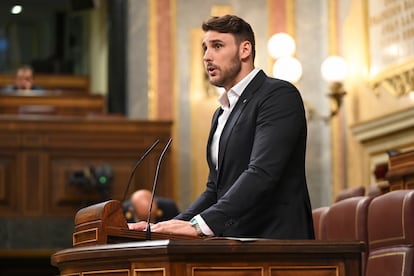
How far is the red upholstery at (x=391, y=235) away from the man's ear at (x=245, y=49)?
0.95 m

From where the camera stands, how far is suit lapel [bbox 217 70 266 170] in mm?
3791

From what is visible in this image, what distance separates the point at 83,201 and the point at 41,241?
1.79ft

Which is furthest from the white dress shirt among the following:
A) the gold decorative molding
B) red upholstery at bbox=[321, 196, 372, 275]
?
the gold decorative molding

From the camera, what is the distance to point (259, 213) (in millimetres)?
3621

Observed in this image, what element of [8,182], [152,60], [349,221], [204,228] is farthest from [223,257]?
[152,60]

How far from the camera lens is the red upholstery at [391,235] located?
13.8 ft

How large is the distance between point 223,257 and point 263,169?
48 centimetres

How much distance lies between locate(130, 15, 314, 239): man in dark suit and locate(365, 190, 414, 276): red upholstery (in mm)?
655

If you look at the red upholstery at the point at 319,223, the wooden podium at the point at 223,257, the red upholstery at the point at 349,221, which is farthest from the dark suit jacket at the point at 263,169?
the red upholstery at the point at 319,223

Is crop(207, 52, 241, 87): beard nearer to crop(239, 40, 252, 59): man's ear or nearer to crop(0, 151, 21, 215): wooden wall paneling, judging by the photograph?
crop(239, 40, 252, 59): man's ear

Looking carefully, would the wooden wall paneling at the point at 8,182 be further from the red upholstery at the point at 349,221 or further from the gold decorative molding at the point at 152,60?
the red upholstery at the point at 349,221

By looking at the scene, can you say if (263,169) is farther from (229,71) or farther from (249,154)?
(229,71)

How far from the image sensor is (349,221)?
4.79 meters

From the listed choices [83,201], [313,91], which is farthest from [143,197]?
[313,91]
